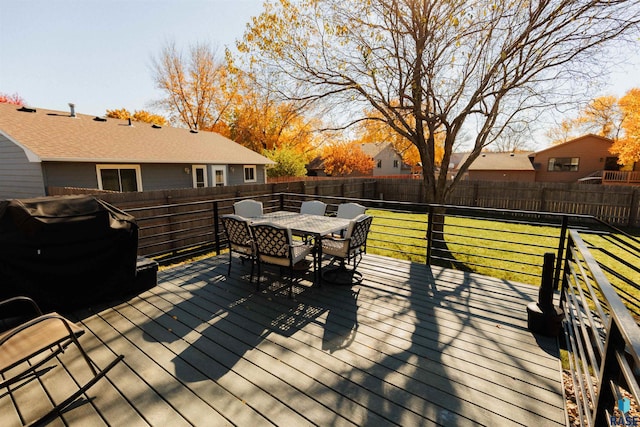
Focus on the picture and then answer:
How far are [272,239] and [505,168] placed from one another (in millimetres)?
25716

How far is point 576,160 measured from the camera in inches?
878

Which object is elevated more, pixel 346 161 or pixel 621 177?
pixel 346 161

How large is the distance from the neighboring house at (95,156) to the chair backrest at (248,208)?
5887 mm

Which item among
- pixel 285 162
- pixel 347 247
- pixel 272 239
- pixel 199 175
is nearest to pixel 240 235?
pixel 272 239

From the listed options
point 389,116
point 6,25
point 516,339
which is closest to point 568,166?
point 389,116

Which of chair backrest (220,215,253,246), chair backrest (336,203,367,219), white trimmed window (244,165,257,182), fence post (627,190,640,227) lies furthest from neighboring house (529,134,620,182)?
chair backrest (220,215,253,246)

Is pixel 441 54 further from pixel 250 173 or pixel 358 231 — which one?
pixel 250 173

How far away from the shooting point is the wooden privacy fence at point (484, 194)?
748cm

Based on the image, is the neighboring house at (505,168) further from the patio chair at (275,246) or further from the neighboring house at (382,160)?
the patio chair at (275,246)

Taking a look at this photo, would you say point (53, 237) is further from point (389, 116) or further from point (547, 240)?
point (547, 240)

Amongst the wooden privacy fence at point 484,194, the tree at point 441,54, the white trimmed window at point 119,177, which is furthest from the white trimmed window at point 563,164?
the white trimmed window at point 119,177

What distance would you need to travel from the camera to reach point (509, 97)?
22.7 feet

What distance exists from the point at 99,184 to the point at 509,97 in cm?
1173

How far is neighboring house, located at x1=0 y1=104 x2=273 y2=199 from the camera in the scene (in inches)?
325
